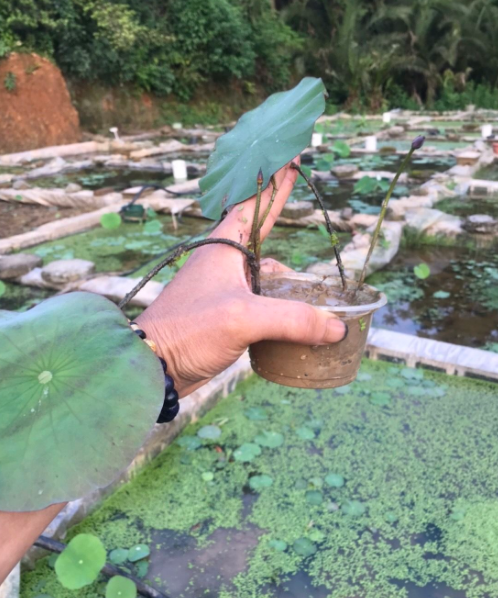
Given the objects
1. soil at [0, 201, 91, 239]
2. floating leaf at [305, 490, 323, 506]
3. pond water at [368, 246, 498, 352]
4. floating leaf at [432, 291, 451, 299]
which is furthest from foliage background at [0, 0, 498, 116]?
floating leaf at [305, 490, 323, 506]

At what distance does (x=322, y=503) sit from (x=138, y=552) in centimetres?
54

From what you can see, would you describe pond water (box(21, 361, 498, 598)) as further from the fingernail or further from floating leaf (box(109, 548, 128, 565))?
the fingernail

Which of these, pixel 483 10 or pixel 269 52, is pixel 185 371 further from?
pixel 483 10

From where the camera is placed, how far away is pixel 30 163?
Answer: 8.52 m

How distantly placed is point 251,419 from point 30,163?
805cm

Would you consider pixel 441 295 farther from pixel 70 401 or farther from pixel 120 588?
pixel 70 401

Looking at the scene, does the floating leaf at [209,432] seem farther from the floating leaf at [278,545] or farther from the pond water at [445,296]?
the pond water at [445,296]

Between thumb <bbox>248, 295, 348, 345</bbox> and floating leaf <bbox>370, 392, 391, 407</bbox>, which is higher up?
thumb <bbox>248, 295, 348, 345</bbox>

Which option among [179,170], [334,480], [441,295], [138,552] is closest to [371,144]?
[179,170]

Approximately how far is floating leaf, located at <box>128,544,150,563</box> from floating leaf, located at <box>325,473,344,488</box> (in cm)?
57

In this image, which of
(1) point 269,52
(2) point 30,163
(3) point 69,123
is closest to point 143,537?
(2) point 30,163

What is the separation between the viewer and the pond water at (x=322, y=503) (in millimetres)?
1299

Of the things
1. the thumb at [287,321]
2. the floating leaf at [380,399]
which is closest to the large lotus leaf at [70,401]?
the thumb at [287,321]

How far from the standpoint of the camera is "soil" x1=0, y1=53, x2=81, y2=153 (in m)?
9.95
